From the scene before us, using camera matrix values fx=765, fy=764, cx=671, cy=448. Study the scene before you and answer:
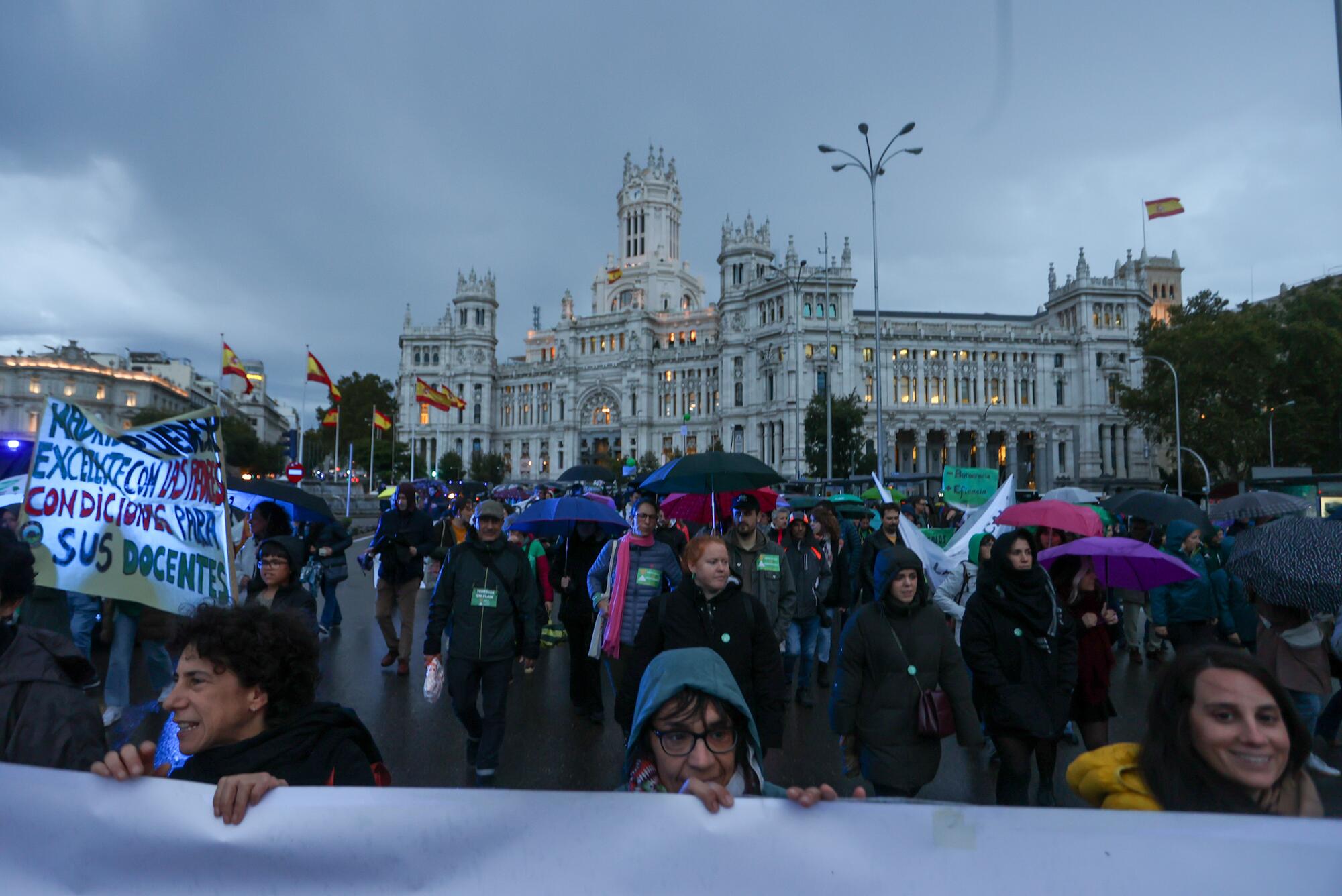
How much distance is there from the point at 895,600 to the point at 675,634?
3.99ft

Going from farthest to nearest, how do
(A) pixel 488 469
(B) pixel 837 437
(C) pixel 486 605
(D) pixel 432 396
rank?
(A) pixel 488 469 → (D) pixel 432 396 → (B) pixel 837 437 → (C) pixel 486 605

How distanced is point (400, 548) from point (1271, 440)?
1592 inches

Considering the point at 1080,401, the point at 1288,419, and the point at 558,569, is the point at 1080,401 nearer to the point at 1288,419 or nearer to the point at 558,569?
the point at 1288,419

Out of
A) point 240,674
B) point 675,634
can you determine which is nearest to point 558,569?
point 675,634

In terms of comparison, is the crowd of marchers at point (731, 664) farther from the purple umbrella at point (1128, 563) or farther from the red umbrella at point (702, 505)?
the red umbrella at point (702, 505)

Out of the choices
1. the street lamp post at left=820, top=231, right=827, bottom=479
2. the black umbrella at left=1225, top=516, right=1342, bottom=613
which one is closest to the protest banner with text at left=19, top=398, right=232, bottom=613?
the black umbrella at left=1225, top=516, right=1342, bottom=613

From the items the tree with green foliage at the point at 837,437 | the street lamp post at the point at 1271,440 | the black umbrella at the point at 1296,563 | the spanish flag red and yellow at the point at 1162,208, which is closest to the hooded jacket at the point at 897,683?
the black umbrella at the point at 1296,563

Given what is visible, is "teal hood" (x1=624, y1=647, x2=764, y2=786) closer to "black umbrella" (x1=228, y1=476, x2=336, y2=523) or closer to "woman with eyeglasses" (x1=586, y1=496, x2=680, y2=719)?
"woman with eyeglasses" (x1=586, y1=496, x2=680, y2=719)

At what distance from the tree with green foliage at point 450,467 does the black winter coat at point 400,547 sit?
59.6m

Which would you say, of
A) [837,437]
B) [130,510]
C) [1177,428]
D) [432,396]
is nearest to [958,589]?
[130,510]

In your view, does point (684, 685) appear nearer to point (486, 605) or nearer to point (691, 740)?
point (691, 740)

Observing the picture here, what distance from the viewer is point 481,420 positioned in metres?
85.8

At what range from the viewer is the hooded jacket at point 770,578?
6570 millimetres

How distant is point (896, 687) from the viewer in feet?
13.2
